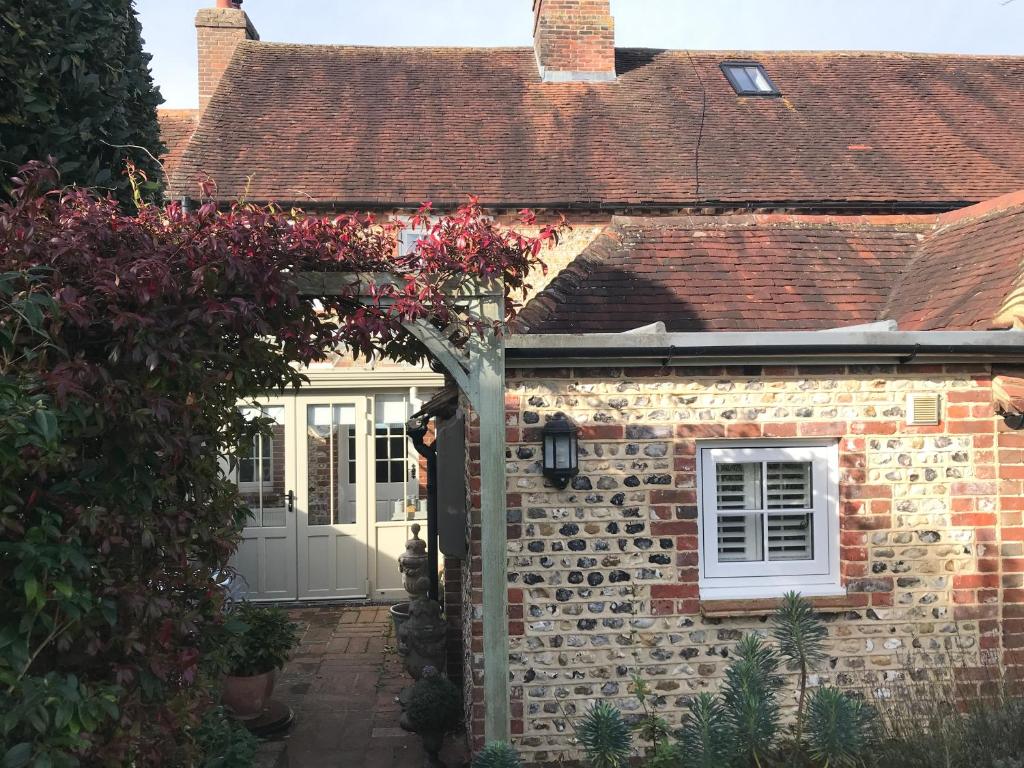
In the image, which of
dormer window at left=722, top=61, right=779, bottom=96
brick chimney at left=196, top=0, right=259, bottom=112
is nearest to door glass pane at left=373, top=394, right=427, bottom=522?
brick chimney at left=196, top=0, right=259, bottom=112

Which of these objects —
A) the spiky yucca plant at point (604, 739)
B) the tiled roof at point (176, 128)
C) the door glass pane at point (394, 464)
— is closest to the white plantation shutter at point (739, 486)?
the spiky yucca plant at point (604, 739)

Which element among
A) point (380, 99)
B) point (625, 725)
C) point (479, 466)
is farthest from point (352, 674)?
point (380, 99)

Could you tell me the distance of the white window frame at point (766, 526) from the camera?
507cm

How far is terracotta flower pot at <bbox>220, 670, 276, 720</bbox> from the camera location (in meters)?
5.99

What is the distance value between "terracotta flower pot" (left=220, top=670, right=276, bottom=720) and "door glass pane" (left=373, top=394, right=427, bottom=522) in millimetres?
4499

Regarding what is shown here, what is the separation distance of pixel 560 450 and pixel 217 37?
11.1 meters

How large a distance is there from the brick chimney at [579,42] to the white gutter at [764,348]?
8.82 metres

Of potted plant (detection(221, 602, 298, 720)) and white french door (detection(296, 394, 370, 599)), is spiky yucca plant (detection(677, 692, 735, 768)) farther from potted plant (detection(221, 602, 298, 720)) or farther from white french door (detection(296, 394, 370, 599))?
white french door (detection(296, 394, 370, 599))

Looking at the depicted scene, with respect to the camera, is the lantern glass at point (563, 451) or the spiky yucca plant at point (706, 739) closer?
the spiky yucca plant at point (706, 739)

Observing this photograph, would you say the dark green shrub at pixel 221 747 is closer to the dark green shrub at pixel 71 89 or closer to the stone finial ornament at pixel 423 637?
the stone finial ornament at pixel 423 637

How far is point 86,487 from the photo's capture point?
302cm

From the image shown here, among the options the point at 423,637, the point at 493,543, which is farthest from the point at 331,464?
the point at 493,543

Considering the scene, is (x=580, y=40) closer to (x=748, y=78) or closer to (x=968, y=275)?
(x=748, y=78)

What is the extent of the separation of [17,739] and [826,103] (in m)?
12.7
